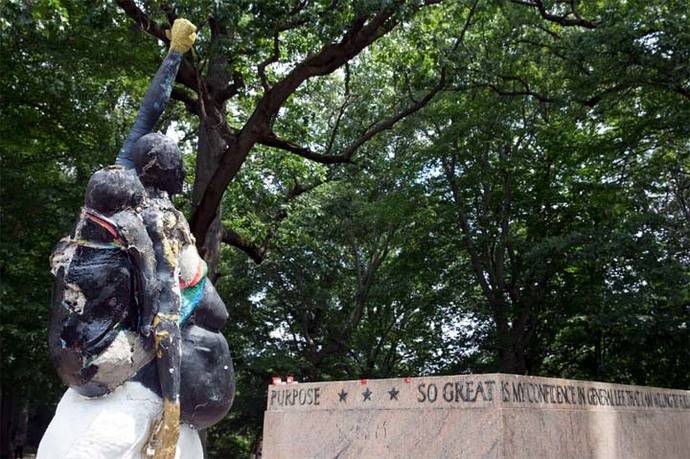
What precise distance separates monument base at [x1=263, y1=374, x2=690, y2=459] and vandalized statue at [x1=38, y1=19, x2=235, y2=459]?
8.69 ft

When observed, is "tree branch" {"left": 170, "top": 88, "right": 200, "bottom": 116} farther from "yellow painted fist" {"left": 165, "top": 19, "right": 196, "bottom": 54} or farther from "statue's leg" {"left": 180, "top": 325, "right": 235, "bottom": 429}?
"statue's leg" {"left": 180, "top": 325, "right": 235, "bottom": 429}

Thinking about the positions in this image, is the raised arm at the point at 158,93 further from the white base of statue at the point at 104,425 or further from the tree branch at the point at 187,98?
the tree branch at the point at 187,98

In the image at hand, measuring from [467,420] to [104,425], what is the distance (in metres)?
3.24

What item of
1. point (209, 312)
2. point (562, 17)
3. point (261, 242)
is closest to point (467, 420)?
point (209, 312)

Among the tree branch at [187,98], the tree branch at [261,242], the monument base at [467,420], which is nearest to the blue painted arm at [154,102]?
the monument base at [467,420]

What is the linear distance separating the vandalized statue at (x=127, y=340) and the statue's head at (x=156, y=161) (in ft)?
0.50

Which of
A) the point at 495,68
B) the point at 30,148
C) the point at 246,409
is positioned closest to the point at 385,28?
the point at 495,68

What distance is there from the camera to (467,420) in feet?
18.9

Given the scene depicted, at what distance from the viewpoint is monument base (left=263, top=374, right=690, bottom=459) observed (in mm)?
5691

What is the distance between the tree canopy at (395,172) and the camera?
478 inches

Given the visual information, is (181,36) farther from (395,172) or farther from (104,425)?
(395,172)

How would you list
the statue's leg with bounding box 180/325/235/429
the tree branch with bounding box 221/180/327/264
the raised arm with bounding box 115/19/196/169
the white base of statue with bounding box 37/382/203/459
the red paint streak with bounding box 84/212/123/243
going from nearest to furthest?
the white base of statue with bounding box 37/382/203/459 → the red paint streak with bounding box 84/212/123/243 → the statue's leg with bounding box 180/325/235/429 → the raised arm with bounding box 115/19/196/169 → the tree branch with bounding box 221/180/327/264

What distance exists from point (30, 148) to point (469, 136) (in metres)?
9.74

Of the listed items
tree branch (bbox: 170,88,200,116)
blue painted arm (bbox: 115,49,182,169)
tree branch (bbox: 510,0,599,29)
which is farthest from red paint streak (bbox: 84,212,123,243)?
tree branch (bbox: 510,0,599,29)
